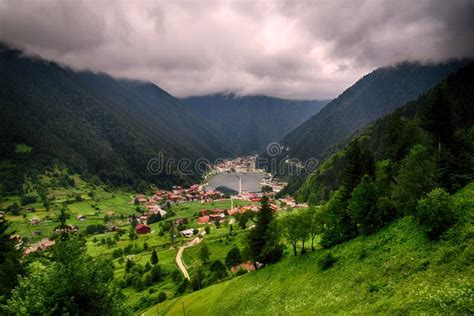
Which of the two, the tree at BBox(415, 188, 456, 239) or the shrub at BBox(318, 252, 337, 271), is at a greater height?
the tree at BBox(415, 188, 456, 239)

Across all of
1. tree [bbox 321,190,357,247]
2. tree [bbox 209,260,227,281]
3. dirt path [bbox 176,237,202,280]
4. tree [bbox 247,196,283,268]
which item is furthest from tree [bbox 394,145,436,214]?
dirt path [bbox 176,237,202,280]

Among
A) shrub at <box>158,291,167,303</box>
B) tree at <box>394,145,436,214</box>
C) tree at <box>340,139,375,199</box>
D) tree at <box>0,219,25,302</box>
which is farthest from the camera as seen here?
shrub at <box>158,291,167,303</box>

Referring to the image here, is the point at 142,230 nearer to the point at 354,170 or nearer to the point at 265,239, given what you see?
the point at 265,239

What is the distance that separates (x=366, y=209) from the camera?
37.6m

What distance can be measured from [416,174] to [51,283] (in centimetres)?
3454

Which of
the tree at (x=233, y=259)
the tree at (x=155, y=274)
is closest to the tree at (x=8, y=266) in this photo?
the tree at (x=155, y=274)

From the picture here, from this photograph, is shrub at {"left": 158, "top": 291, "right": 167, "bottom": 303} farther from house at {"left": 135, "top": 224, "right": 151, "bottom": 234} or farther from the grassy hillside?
house at {"left": 135, "top": 224, "right": 151, "bottom": 234}

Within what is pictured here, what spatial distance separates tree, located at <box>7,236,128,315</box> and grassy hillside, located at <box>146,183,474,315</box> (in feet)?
53.1

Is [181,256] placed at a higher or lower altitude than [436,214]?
lower

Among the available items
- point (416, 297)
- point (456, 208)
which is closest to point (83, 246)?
Result: point (416, 297)

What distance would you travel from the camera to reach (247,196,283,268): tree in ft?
165

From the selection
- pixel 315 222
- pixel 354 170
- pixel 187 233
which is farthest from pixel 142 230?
pixel 354 170

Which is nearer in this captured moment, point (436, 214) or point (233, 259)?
point (436, 214)

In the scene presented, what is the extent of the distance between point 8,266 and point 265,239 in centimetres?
3410
